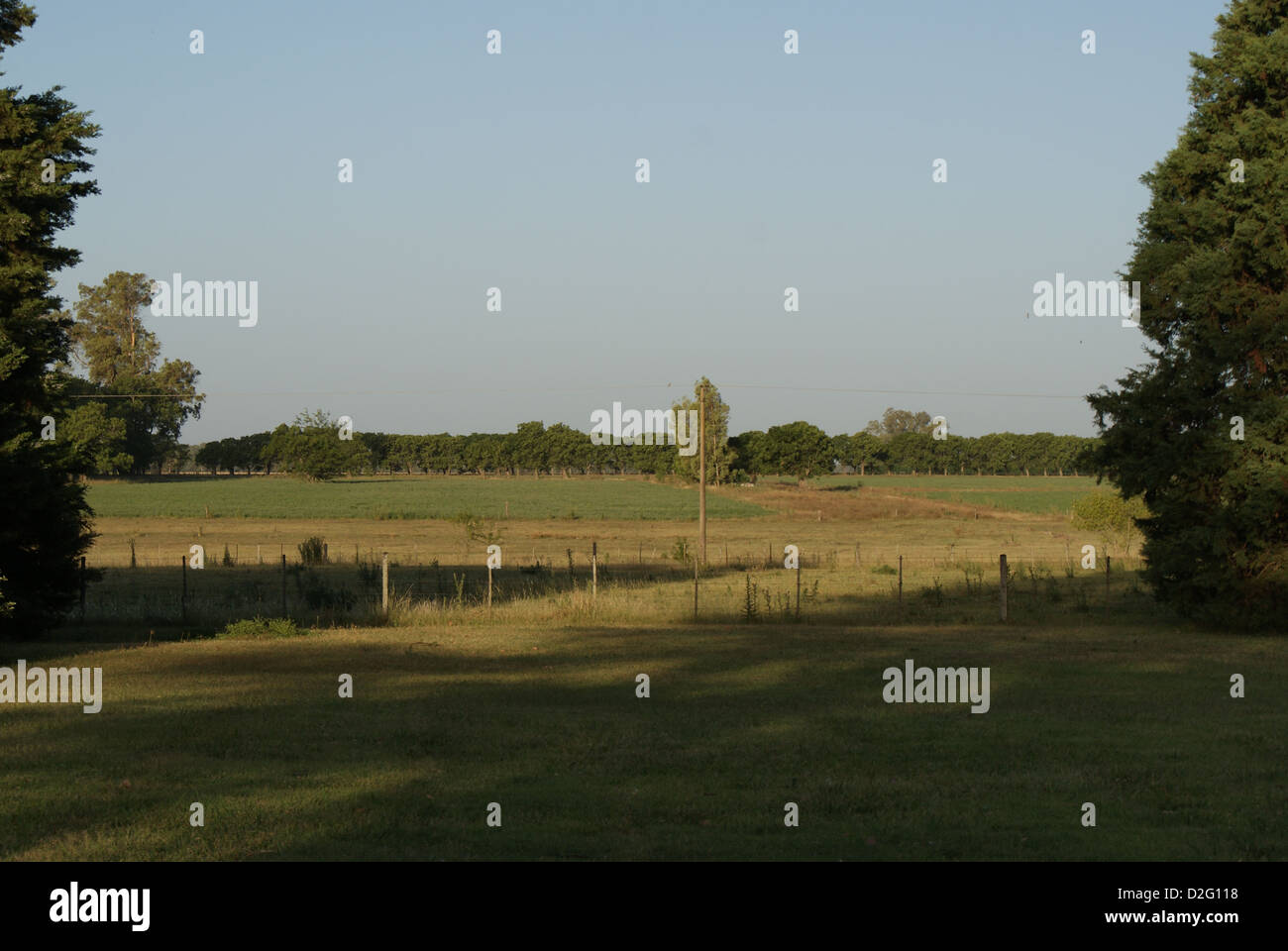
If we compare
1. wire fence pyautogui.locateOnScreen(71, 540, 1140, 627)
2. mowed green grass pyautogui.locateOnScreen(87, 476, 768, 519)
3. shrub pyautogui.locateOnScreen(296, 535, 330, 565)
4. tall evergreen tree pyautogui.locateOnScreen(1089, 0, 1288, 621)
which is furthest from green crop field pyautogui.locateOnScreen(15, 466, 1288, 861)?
mowed green grass pyautogui.locateOnScreen(87, 476, 768, 519)

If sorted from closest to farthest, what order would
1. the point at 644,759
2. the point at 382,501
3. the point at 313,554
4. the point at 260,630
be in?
the point at 644,759
the point at 260,630
the point at 313,554
the point at 382,501

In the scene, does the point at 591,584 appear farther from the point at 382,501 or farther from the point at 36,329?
the point at 382,501

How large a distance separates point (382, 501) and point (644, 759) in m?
95.3

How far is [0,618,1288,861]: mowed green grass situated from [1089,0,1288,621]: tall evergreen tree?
3.67 metres

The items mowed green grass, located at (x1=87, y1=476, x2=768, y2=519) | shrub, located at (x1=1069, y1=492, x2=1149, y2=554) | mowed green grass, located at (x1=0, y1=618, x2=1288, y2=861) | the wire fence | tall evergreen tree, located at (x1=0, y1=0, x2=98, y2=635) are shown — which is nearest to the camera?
mowed green grass, located at (x1=0, y1=618, x2=1288, y2=861)

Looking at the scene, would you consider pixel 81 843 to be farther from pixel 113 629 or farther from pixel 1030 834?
pixel 113 629

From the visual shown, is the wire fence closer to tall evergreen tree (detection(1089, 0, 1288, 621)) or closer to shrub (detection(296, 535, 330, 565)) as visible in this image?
shrub (detection(296, 535, 330, 565))

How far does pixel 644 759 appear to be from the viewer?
1252 cm

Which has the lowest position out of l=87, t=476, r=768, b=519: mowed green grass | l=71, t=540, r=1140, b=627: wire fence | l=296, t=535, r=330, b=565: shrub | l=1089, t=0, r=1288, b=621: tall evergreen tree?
→ l=71, t=540, r=1140, b=627: wire fence

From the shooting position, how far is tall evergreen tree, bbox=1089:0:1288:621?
80.5 feet

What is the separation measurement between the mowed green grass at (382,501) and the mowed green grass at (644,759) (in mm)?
66947

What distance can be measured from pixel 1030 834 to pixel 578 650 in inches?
543

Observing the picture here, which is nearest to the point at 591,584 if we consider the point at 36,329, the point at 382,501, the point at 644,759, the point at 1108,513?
the point at 36,329
